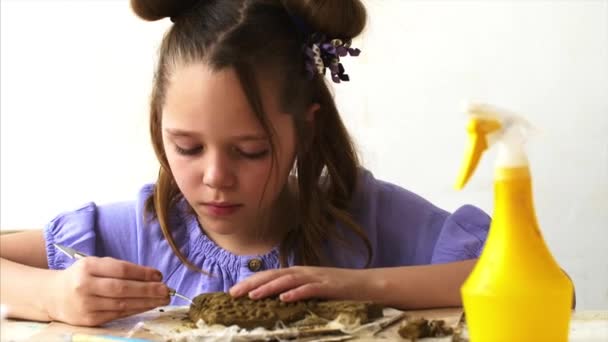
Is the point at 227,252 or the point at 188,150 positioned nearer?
the point at 188,150

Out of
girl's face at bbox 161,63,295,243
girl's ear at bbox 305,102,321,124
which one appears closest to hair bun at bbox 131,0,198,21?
girl's face at bbox 161,63,295,243

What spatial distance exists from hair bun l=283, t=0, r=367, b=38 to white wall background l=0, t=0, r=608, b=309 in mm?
527

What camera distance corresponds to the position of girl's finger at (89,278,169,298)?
Result: 0.87 meters

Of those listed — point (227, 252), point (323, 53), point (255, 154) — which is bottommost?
point (227, 252)

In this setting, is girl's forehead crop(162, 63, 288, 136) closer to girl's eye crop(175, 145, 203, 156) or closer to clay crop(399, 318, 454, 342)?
girl's eye crop(175, 145, 203, 156)

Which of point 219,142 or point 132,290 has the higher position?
point 219,142

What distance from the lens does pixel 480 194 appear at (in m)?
1.73

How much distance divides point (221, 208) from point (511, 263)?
50 centimetres

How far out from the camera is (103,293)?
877 millimetres

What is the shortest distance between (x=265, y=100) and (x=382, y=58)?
76 centimetres

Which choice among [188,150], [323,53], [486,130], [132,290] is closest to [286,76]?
[323,53]

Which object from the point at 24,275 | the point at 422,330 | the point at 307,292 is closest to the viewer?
the point at 422,330

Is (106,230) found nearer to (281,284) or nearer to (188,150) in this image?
(188,150)

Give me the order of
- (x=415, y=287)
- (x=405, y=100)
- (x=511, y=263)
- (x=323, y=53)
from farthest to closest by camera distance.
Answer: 1. (x=405, y=100)
2. (x=323, y=53)
3. (x=415, y=287)
4. (x=511, y=263)
